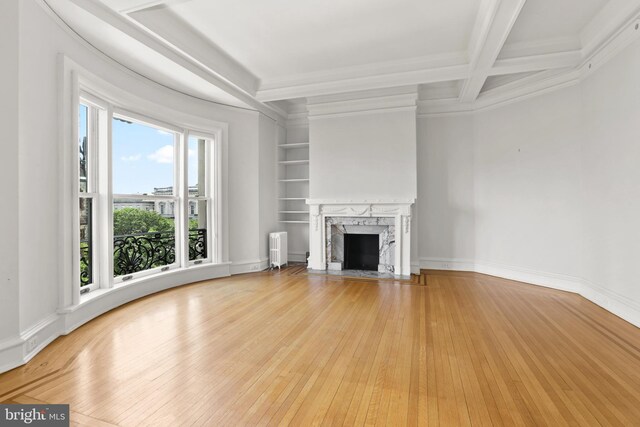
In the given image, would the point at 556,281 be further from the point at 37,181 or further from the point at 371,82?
the point at 37,181

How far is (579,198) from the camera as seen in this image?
13.3 ft

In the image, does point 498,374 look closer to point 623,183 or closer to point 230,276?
point 623,183

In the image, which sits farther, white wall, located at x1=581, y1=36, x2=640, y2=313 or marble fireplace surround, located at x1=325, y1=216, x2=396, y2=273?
marble fireplace surround, located at x1=325, y1=216, x2=396, y2=273

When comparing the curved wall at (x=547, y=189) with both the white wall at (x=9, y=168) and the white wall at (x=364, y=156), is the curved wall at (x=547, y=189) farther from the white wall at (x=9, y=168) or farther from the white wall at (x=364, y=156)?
the white wall at (x=9, y=168)

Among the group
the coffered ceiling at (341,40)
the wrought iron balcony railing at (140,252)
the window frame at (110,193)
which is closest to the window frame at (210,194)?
the window frame at (110,193)

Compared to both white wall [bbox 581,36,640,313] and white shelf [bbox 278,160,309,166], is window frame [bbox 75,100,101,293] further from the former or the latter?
white wall [bbox 581,36,640,313]

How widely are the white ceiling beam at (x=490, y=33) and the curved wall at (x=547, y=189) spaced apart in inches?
47.5

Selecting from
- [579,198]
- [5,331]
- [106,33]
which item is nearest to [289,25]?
[106,33]

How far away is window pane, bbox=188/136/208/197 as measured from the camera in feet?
15.4

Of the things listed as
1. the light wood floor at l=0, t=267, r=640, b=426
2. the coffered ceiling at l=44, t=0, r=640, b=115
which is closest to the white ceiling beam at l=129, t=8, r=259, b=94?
the coffered ceiling at l=44, t=0, r=640, b=115

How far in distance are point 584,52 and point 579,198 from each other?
1888 millimetres

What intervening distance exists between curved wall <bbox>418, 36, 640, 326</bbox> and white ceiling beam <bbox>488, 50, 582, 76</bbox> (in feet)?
1.12

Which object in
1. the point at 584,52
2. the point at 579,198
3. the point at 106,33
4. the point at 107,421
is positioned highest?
the point at 584,52

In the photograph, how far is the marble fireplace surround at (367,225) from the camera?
509 cm
